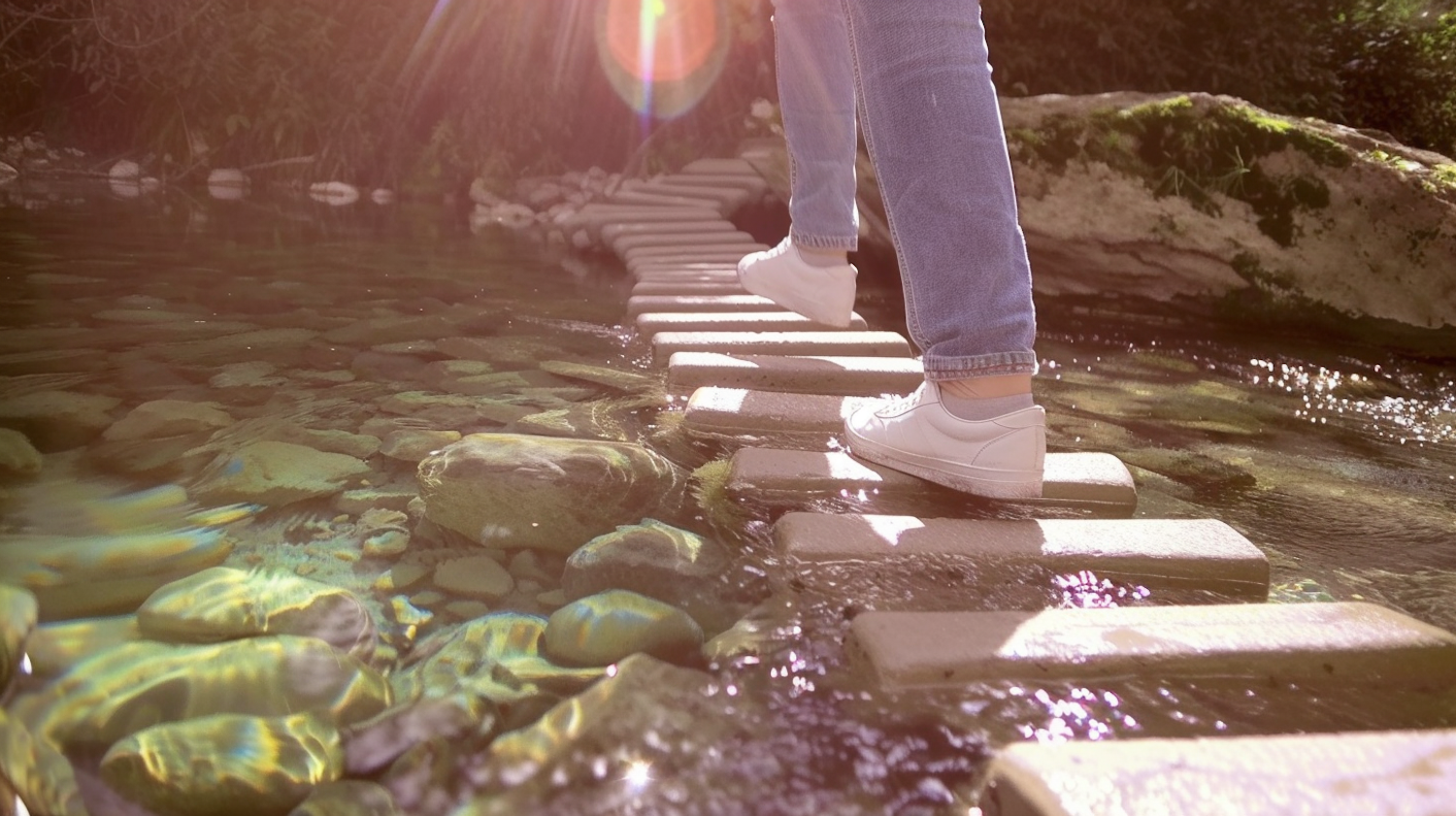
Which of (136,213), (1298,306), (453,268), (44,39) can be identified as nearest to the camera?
(1298,306)

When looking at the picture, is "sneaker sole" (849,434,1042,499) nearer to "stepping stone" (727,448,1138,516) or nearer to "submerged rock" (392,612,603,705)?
"stepping stone" (727,448,1138,516)

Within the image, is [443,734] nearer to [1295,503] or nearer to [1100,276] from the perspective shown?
[1295,503]

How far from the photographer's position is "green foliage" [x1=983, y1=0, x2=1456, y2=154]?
7.39 m

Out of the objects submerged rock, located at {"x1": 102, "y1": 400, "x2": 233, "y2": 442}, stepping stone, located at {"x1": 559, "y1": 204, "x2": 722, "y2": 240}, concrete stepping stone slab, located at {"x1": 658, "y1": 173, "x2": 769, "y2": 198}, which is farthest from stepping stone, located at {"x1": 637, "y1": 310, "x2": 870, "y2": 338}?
concrete stepping stone slab, located at {"x1": 658, "y1": 173, "x2": 769, "y2": 198}

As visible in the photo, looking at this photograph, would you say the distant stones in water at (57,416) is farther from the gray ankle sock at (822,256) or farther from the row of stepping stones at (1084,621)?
the gray ankle sock at (822,256)

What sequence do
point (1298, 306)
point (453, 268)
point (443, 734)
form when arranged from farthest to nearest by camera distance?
1. point (453, 268)
2. point (1298, 306)
3. point (443, 734)

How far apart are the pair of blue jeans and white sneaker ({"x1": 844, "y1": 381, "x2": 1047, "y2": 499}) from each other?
74 mm

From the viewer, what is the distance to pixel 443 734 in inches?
35.5

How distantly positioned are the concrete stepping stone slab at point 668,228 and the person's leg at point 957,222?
9.75 ft

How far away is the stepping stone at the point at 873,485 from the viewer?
1.57 m

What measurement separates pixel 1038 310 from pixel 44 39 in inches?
371

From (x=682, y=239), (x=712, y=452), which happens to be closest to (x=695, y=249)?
(x=682, y=239)

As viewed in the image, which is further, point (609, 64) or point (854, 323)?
point (609, 64)

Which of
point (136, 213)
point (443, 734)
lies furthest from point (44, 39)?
point (443, 734)
